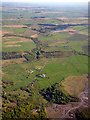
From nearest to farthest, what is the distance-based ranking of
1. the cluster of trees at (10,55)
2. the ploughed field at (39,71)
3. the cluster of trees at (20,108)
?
the cluster of trees at (20,108) → the ploughed field at (39,71) → the cluster of trees at (10,55)

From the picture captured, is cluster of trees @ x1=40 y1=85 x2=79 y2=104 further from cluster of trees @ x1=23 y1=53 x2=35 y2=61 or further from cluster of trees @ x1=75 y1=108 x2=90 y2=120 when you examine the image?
cluster of trees @ x1=23 y1=53 x2=35 y2=61

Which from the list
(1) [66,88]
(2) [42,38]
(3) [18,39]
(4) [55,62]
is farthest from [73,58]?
(3) [18,39]

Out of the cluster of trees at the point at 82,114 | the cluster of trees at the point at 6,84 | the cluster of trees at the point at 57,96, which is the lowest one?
the cluster of trees at the point at 82,114

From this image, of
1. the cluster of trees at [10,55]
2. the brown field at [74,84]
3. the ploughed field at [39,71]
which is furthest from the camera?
the cluster of trees at [10,55]

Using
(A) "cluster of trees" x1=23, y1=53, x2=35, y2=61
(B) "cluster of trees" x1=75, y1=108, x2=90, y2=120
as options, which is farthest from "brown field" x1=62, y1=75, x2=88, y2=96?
(A) "cluster of trees" x1=23, y1=53, x2=35, y2=61

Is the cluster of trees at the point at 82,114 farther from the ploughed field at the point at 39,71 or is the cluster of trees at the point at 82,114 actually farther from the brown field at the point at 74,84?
the brown field at the point at 74,84

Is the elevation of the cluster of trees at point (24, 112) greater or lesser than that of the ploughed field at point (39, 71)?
lesser

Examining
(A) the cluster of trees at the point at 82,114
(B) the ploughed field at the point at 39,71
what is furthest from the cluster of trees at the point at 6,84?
(A) the cluster of trees at the point at 82,114

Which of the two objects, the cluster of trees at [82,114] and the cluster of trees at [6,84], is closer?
the cluster of trees at [82,114]
